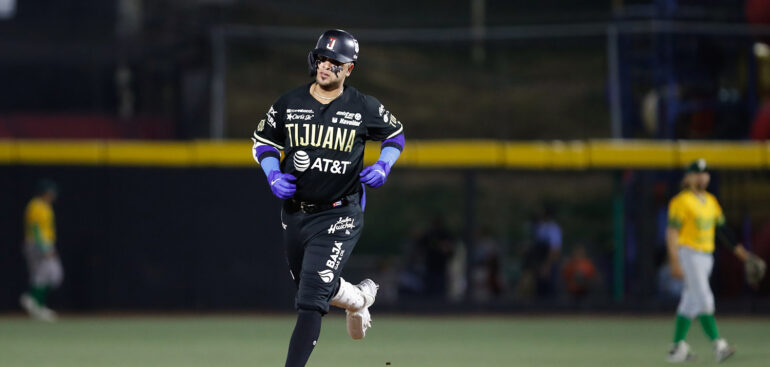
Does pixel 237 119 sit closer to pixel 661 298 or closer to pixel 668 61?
pixel 668 61

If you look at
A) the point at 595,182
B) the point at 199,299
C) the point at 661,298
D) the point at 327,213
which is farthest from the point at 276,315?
the point at 327,213

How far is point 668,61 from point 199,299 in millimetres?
10721

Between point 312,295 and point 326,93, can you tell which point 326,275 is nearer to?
point 312,295

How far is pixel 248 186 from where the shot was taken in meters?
20.4

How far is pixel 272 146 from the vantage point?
8.81 meters

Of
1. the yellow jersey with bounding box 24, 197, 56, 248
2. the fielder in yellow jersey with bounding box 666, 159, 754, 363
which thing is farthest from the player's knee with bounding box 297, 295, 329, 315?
the yellow jersey with bounding box 24, 197, 56, 248

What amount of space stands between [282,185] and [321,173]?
0.98ft

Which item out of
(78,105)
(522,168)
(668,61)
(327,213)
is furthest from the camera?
(78,105)

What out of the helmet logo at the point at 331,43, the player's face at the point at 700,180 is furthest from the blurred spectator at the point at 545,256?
the helmet logo at the point at 331,43

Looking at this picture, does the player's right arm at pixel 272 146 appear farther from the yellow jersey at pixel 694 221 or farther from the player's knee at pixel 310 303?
the yellow jersey at pixel 694 221

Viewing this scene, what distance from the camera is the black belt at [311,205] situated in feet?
28.3

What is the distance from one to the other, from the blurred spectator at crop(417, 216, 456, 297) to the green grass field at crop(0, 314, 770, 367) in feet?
3.22

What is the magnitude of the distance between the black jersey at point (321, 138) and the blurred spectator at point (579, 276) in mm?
12385

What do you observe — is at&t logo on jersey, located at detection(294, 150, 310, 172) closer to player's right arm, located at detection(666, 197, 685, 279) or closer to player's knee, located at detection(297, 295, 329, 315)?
player's knee, located at detection(297, 295, 329, 315)
